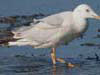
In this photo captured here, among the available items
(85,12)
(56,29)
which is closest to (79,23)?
(85,12)

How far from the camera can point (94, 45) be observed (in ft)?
43.3


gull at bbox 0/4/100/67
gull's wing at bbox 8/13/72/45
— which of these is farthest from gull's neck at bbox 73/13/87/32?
gull's wing at bbox 8/13/72/45

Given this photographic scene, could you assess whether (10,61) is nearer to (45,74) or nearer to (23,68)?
(23,68)

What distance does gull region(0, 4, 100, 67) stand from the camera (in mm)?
11523

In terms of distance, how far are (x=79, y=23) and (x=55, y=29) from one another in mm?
516

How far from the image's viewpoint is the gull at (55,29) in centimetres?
1152

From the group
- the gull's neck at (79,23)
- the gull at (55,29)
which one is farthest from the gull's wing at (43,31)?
the gull's neck at (79,23)

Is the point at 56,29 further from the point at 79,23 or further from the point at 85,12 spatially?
the point at 85,12

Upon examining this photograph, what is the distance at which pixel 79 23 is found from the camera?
1164 cm

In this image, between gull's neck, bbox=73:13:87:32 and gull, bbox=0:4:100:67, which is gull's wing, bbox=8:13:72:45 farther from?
gull's neck, bbox=73:13:87:32

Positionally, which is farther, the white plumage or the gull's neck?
the gull's neck

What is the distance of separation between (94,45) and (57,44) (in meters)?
1.65

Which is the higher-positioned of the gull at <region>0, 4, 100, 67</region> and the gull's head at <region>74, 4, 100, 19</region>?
the gull's head at <region>74, 4, 100, 19</region>

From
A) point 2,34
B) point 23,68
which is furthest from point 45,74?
point 2,34
